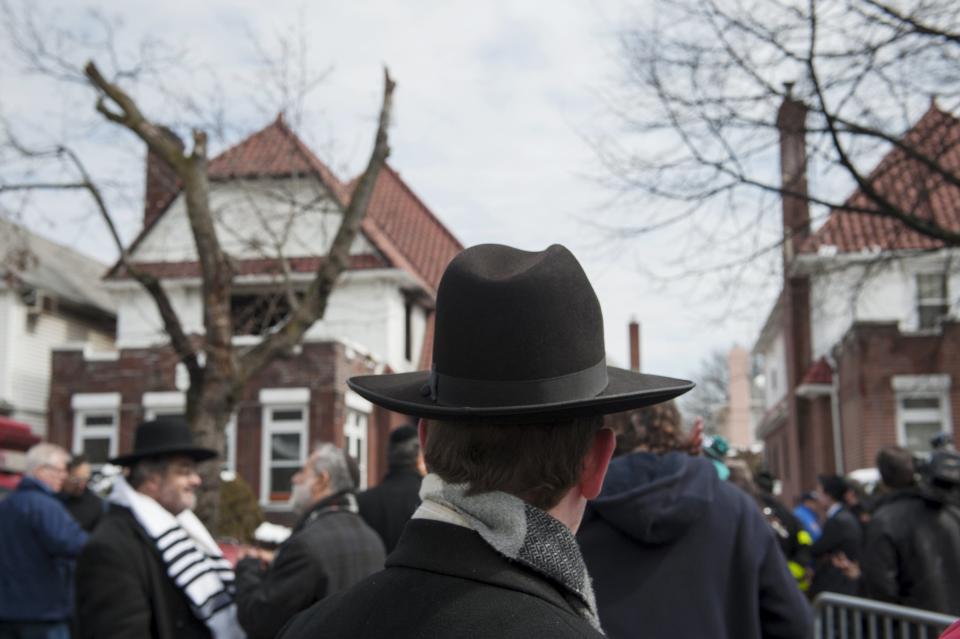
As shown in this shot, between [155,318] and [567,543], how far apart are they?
28495 mm

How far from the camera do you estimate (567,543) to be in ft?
5.58

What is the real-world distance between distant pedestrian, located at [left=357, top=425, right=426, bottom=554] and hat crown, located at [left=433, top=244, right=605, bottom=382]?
14.1 ft

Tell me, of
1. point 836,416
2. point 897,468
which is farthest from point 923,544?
point 836,416

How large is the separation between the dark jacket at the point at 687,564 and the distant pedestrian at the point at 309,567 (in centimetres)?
128

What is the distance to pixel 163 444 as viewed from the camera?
193 inches

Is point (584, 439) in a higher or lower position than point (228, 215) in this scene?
lower

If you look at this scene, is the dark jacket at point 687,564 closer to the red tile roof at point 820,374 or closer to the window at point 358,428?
the window at point 358,428

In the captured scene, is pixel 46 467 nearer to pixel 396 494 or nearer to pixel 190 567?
pixel 396 494

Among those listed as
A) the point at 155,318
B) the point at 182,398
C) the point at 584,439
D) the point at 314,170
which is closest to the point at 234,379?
the point at 314,170

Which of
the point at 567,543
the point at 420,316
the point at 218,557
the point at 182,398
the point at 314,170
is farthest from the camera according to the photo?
the point at 420,316

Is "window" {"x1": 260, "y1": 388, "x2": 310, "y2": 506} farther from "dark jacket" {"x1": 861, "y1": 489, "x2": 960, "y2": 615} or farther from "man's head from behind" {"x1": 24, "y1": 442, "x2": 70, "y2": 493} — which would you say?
"dark jacket" {"x1": 861, "y1": 489, "x2": 960, "y2": 615}

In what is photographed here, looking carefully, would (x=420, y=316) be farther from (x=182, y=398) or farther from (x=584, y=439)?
(x=584, y=439)

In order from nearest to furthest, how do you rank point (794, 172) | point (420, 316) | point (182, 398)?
point (794, 172) → point (182, 398) → point (420, 316)

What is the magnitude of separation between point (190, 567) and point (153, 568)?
161 millimetres
